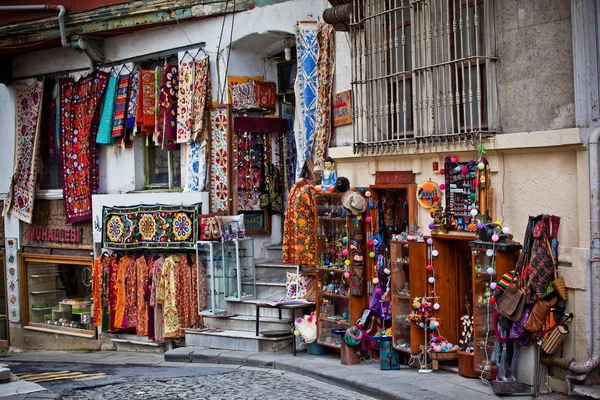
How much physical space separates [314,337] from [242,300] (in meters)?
2.06

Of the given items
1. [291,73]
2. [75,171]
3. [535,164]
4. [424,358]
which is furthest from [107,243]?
[535,164]

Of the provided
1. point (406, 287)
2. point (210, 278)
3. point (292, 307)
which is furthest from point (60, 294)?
point (406, 287)

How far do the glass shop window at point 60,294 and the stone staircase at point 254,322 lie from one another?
167 inches

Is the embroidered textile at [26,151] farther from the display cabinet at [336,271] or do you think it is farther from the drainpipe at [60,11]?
the display cabinet at [336,271]

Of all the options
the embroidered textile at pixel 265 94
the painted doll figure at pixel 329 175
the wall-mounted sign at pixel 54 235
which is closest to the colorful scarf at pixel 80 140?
the wall-mounted sign at pixel 54 235

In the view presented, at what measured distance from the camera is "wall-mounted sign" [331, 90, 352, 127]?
12.9 m

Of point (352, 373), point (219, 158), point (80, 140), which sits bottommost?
point (352, 373)

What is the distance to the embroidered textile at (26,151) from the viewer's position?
61.0ft

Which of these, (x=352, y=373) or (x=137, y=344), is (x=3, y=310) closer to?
(x=137, y=344)

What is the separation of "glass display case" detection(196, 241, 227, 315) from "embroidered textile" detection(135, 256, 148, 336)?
4.39 ft

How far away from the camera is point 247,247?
48.9 feet

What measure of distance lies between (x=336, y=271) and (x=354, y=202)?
1157mm

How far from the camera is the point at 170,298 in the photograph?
15203mm

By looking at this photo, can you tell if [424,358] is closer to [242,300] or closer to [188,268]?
[242,300]
